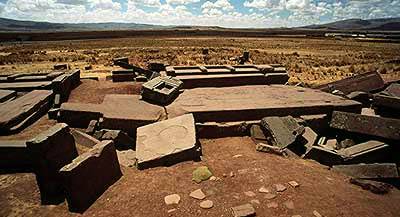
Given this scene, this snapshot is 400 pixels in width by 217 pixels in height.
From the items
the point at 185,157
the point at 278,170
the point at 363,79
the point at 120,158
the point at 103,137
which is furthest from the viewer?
the point at 363,79

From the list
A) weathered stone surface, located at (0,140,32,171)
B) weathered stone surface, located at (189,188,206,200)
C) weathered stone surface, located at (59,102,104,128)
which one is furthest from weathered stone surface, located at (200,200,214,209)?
weathered stone surface, located at (59,102,104,128)

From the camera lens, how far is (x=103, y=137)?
6043 mm

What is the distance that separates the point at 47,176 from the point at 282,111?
216 inches

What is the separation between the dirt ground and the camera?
3.80 meters

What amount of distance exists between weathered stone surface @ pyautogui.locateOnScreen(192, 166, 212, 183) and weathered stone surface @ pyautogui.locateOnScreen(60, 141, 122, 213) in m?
1.38

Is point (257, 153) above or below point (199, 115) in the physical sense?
below

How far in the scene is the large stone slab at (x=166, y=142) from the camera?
16.7ft

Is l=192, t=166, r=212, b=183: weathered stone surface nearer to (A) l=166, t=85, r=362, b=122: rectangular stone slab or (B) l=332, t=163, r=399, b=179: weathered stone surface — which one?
(A) l=166, t=85, r=362, b=122: rectangular stone slab

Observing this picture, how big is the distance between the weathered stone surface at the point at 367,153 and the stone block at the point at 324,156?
0.16 metres

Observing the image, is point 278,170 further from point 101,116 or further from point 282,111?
point 101,116

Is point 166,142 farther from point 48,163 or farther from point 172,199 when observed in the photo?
point 48,163

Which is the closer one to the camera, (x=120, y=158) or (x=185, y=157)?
(x=185, y=157)

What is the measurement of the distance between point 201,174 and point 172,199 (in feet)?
2.66

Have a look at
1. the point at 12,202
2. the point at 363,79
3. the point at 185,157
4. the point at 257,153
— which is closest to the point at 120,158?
the point at 185,157
